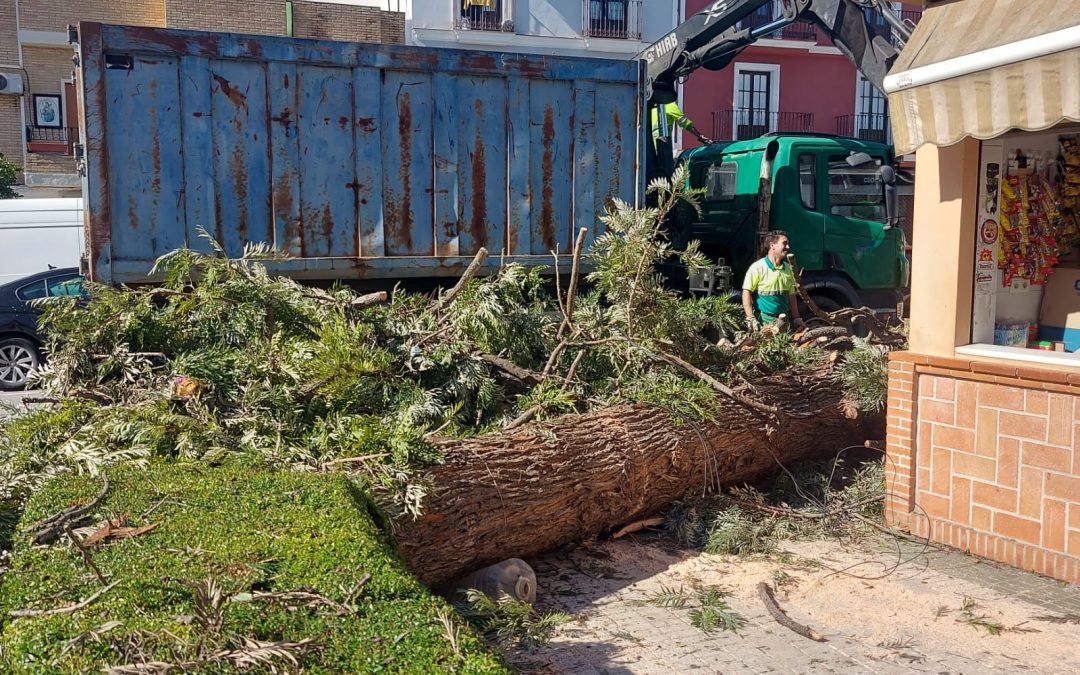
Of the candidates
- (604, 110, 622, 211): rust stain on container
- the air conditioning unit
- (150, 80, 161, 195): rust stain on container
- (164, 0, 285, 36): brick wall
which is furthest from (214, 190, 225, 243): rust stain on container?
the air conditioning unit

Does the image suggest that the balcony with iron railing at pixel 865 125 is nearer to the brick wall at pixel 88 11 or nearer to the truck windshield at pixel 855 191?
the brick wall at pixel 88 11

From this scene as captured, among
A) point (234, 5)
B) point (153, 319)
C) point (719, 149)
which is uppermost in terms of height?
point (234, 5)

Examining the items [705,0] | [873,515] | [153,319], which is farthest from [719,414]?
[705,0]

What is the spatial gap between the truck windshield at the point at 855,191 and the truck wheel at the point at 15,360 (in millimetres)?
9273

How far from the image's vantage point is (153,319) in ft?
19.1

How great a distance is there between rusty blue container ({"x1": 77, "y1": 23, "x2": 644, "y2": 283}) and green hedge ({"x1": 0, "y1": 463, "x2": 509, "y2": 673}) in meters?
4.72

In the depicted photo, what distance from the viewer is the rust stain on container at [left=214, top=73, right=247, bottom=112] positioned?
837cm

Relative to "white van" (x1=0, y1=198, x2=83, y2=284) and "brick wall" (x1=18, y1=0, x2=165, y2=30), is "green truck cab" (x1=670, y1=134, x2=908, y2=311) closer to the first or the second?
"white van" (x1=0, y1=198, x2=83, y2=284)

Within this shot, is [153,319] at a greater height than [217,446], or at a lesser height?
greater

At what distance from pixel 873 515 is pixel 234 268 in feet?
14.4

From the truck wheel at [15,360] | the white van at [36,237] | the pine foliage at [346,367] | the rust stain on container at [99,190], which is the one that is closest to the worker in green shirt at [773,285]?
the pine foliage at [346,367]

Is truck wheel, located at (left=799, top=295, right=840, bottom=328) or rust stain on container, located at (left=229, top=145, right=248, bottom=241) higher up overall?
rust stain on container, located at (left=229, top=145, right=248, bottom=241)

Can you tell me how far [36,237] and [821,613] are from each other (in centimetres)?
1117

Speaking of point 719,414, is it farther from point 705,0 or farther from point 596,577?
point 705,0
